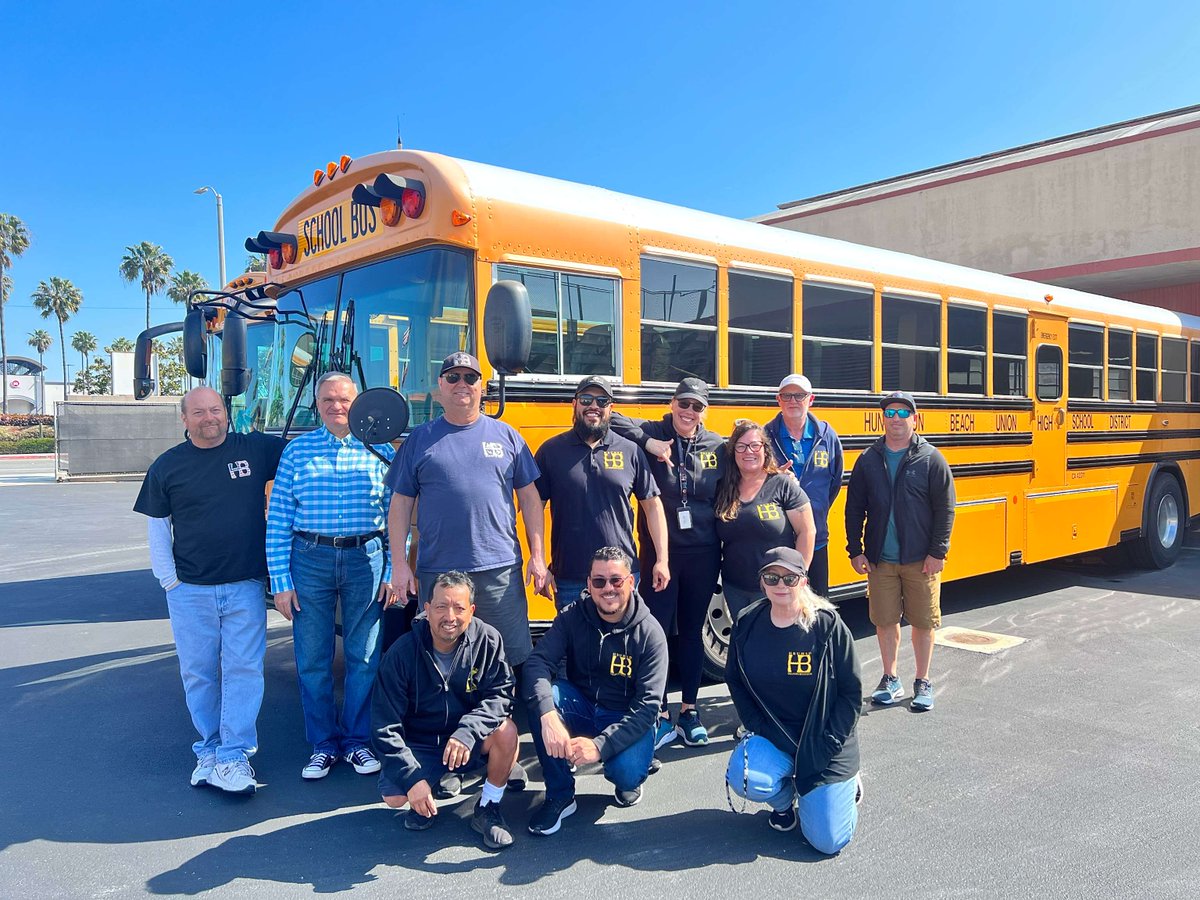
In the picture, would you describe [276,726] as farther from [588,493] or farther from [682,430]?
[682,430]

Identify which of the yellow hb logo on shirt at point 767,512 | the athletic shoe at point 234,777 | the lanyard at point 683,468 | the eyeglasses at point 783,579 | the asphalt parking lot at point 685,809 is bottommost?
the asphalt parking lot at point 685,809

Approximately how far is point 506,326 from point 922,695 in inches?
122

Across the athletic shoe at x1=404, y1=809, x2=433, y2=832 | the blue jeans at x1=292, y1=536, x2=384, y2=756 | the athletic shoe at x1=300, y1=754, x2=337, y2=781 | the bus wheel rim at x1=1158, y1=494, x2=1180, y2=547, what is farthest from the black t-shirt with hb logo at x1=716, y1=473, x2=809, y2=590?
the bus wheel rim at x1=1158, y1=494, x2=1180, y2=547

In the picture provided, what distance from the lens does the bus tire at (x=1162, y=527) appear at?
895 cm

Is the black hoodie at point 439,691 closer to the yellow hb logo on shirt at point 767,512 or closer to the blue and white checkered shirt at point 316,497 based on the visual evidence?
the blue and white checkered shirt at point 316,497

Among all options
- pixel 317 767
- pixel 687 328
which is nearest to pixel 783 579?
pixel 687 328

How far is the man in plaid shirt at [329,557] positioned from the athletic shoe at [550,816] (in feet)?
3.38

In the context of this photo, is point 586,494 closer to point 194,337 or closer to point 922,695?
point 922,695

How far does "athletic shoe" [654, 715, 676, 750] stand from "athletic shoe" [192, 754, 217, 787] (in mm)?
1982

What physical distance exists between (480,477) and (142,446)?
23415 mm

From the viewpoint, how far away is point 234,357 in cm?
557

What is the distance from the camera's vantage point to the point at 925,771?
402cm

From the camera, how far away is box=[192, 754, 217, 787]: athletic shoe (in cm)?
391

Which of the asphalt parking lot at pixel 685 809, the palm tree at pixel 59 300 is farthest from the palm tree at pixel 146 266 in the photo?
the asphalt parking lot at pixel 685 809
